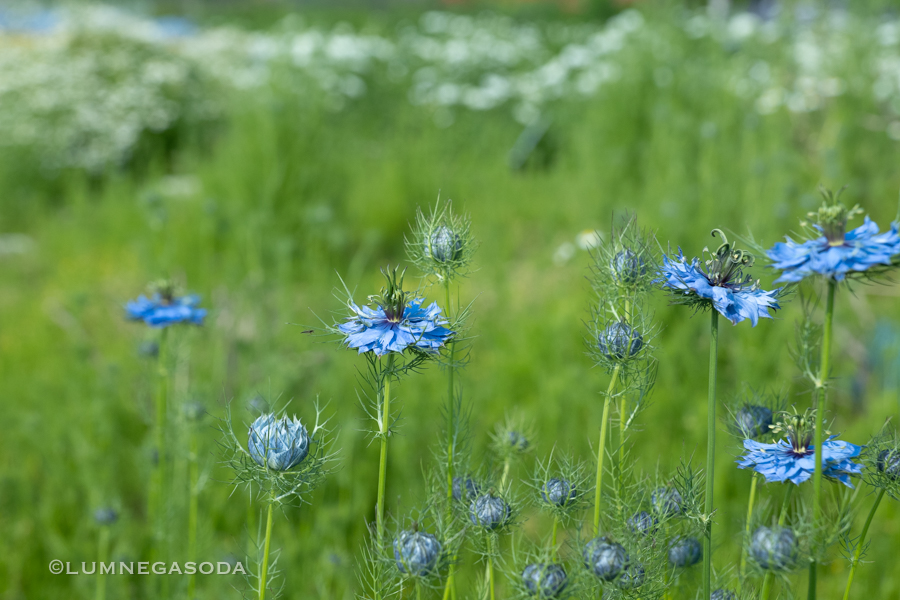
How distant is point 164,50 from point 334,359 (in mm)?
5972

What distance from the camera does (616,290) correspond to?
33.6 inches

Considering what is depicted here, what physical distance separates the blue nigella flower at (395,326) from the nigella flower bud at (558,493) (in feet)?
0.78

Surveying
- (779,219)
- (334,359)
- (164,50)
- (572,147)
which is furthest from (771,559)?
(164,50)

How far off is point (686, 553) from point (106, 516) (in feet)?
3.66

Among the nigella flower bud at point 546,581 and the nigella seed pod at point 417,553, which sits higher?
the nigella seed pod at point 417,553

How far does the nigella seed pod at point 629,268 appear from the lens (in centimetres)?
80

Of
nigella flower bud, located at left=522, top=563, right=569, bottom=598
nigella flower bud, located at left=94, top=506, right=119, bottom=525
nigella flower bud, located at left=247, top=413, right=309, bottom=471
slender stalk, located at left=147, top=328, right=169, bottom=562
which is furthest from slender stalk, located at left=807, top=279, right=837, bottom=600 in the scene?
nigella flower bud, located at left=94, top=506, right=119, bottom=525

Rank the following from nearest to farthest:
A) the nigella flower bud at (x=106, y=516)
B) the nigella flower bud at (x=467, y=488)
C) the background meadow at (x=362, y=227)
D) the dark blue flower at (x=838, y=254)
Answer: the dark blue flower at (x=838, y=254), the nigella flower bud at (x=467, y=488), the nigella flower bud at (x=106, y=516), the background meadow at (x=362, y=227)

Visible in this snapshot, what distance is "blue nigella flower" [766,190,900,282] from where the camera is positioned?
62cm

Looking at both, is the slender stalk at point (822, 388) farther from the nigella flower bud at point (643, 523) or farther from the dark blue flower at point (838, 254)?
the nigella flower bud at point (643, 523)

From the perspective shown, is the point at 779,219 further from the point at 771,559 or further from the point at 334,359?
the point at 771,559

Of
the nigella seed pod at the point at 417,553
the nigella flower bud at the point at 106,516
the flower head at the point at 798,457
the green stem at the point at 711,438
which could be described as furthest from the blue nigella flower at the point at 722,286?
the nigella flower bud at the point at 106,516

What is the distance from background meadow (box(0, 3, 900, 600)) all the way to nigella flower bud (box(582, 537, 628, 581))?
0.14 m

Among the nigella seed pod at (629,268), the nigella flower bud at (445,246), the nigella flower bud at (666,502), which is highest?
the nigella flower bud at (445,246)
